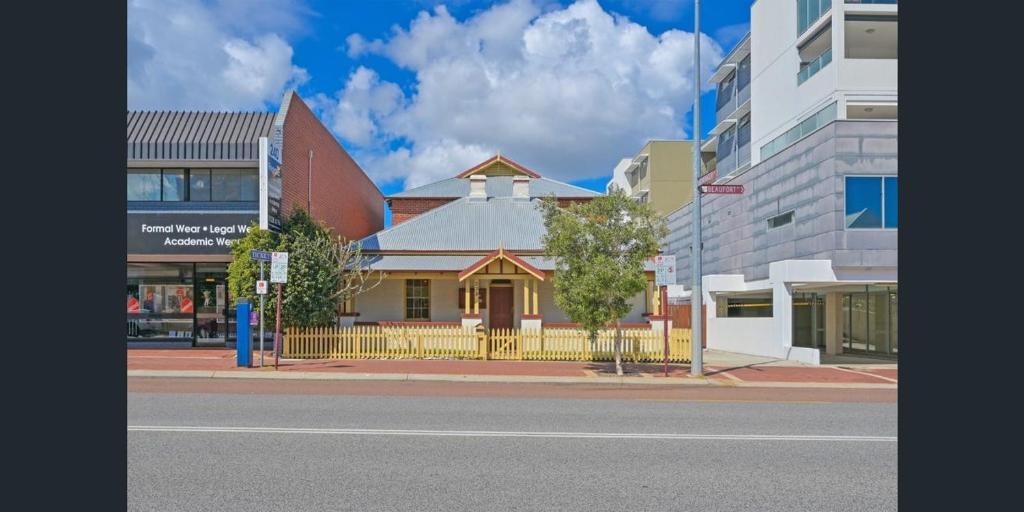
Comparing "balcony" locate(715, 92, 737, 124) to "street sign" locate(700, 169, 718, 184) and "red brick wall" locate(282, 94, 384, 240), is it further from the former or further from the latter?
"street sign" locate(700, 169, 718, 184)

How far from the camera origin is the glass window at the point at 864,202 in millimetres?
20828

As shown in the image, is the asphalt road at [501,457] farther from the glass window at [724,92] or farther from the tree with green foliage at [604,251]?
the glass window at [724,92]

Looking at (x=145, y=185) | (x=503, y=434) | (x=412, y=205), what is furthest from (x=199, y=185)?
(x=503, y=434)

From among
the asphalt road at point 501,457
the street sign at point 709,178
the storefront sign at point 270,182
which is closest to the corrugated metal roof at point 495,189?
the storefront sign at point 270,182

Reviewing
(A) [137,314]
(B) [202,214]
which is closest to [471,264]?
(B) [202,214]

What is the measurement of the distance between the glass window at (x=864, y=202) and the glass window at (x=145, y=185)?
20808 mm

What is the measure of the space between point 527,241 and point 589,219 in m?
10.5

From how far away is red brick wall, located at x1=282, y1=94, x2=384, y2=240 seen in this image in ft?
79.0

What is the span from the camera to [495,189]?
132 feet

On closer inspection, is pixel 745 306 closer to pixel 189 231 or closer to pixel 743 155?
pixel 743 155

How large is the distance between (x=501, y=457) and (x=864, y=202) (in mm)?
16749

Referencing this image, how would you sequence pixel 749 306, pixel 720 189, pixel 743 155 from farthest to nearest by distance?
pixel 743 155 → pixel 749 306 → pixel 720 189

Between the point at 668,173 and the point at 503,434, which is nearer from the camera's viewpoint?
the point at 503,434

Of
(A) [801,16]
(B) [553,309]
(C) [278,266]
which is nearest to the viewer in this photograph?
(C) [278,266]
